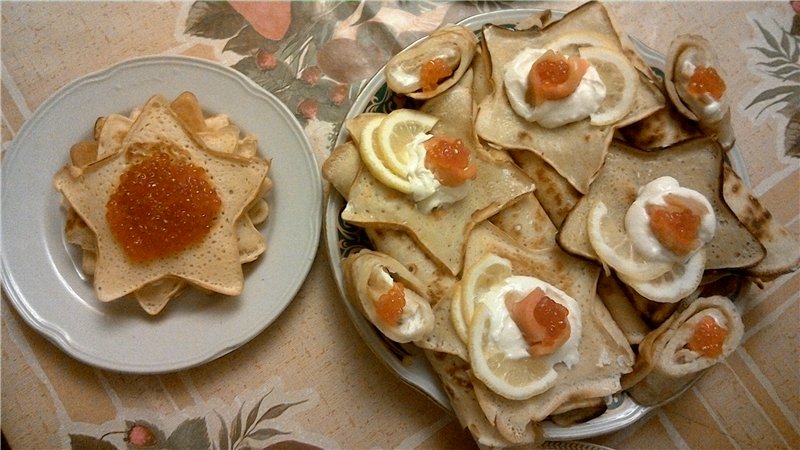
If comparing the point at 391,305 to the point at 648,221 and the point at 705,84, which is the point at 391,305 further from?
the point at 705,84

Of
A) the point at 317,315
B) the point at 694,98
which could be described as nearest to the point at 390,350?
the point at 317,315

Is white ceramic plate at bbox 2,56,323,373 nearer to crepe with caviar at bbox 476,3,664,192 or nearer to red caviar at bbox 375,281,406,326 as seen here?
red caviar at bbox 375,281,406,326

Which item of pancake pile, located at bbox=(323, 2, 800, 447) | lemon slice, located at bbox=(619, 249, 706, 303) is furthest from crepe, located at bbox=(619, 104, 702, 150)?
lemon slice, located at bbox=(619, 249, 706, 303)

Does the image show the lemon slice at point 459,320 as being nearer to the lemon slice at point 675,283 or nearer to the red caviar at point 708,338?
the lemon slice at point 675,283

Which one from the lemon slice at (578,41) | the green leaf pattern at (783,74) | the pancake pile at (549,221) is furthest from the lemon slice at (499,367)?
the green leaf pattern at (783,74)

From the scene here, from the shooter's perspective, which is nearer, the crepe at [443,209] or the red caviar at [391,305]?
the red caviar at [391,305]

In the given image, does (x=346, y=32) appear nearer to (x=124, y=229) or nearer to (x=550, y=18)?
(x=550, y=18)
